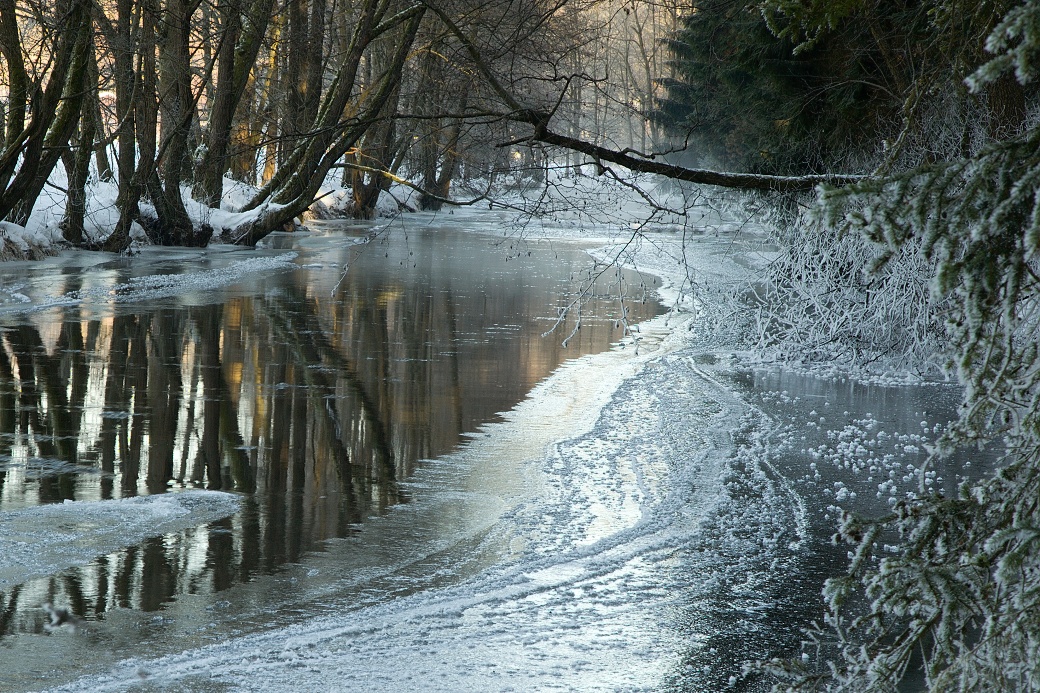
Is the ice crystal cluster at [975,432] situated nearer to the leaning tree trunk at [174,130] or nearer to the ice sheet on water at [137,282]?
the ice sheet on water at [137,282]

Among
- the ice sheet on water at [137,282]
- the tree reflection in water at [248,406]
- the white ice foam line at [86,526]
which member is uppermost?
the ice sheet on water at [137,282]

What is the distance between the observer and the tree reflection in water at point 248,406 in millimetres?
6027

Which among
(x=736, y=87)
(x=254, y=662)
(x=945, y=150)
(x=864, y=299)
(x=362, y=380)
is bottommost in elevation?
(x=254, y=662)

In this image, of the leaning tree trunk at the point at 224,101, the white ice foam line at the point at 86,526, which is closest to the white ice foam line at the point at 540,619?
the white ice foam line at the point at 86,526

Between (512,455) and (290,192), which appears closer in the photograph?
(512,455)

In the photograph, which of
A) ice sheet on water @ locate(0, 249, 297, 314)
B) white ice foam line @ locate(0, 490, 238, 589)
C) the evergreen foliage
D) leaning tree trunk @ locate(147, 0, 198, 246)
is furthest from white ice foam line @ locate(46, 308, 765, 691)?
leaning tree trunk @ locate(147, 0, 198, 246)

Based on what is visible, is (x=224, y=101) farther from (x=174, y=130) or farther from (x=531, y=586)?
(x=531, y=586)

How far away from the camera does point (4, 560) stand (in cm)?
572

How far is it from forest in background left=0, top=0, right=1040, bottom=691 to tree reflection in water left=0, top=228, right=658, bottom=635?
6.84 feet

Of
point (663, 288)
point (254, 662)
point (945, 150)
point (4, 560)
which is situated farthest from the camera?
point (663, 288)

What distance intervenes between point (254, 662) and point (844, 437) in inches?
233

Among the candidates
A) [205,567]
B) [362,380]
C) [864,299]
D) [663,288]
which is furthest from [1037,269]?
[663,288]

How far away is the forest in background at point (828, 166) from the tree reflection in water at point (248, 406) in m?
2.09

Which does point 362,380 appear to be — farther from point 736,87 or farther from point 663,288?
point 663,288
